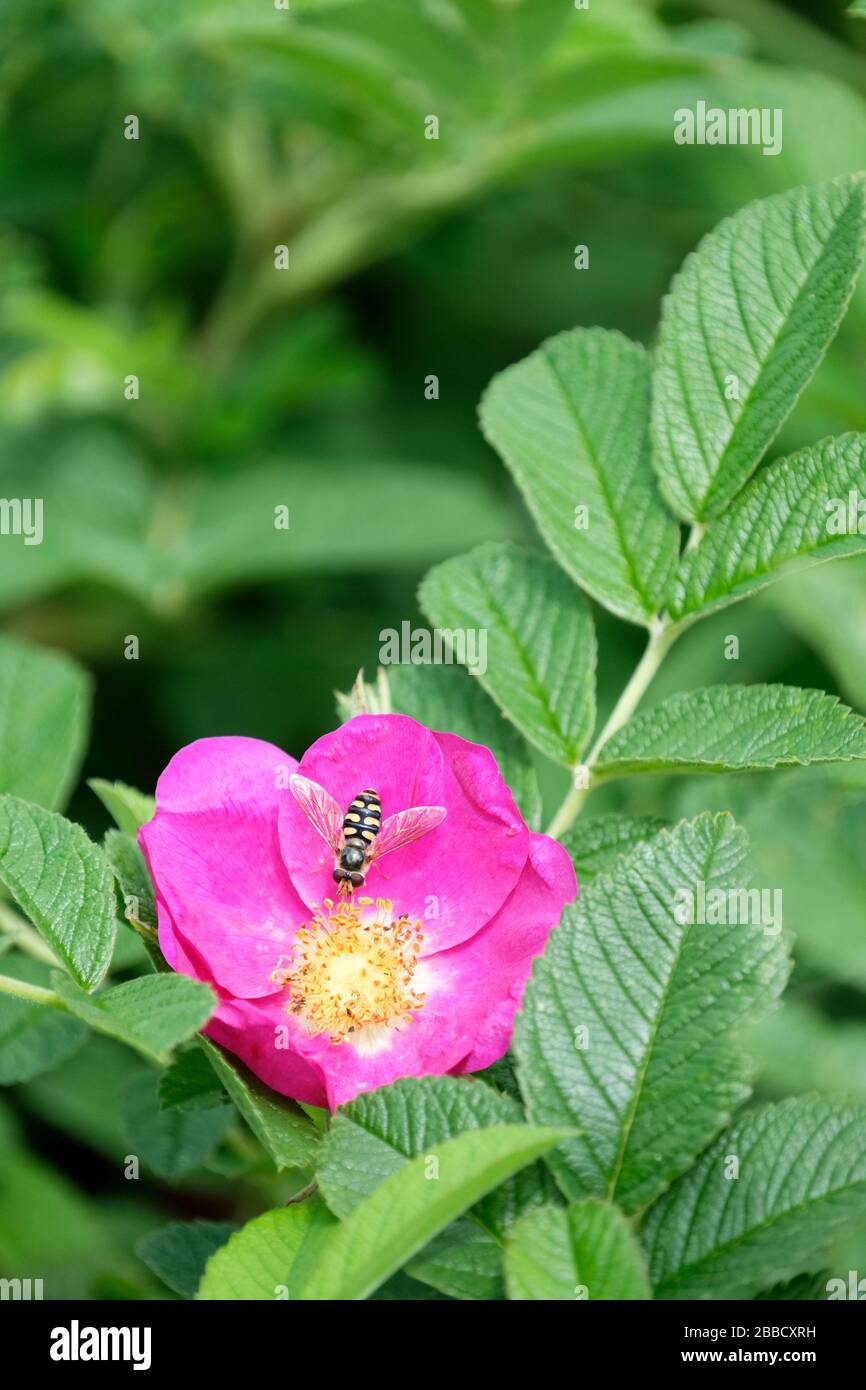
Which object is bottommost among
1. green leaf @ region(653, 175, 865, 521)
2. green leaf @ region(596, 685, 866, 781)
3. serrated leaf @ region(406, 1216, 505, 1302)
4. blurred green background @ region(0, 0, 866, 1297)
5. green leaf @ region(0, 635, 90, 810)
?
serrated leaf @ region(406, 1216, 505, 1302)

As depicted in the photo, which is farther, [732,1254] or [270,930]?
[270,930]

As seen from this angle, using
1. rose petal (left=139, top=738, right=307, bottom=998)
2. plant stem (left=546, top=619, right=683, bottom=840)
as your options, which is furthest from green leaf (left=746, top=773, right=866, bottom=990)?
rose petal (left=139, top=738, right=307, bottom=998)

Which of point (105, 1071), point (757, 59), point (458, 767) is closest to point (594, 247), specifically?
point (757, 59)

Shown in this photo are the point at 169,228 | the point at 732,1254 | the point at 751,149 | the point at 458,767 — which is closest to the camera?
the point at 732,1254

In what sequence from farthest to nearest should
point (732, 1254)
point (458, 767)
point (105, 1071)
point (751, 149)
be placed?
point (751, 149) → point (105, 1071) → point (458, 767) → point (732, 1254)

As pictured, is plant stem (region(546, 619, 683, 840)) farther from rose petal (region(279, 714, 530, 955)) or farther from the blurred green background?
the blurred green background

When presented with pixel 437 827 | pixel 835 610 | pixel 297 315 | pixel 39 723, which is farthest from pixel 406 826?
pixel 297 315

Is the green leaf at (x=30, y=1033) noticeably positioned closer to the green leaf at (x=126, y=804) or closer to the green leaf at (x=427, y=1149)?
the green leaf at (x=126, y=804)
